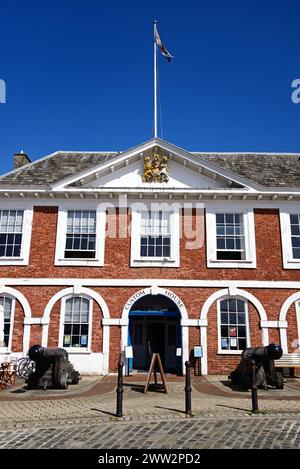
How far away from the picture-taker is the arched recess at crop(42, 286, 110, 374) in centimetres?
1513

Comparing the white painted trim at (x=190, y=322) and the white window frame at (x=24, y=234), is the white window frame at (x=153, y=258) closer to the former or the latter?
the white painted trim at (x=190, y=322)

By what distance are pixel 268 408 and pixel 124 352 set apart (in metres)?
7.01

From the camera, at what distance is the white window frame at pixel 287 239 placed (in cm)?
1598

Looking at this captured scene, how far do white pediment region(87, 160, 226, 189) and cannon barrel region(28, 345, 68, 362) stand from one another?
7.46 m

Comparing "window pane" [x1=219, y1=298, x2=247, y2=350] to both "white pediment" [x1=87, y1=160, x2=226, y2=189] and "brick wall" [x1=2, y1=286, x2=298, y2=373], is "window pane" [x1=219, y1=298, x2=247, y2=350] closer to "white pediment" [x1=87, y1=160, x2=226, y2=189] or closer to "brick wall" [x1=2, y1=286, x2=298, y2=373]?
"brick wall" [x1=2, y1=286, x2=298, y2=373]

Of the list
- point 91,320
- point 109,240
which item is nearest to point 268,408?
point 91,320

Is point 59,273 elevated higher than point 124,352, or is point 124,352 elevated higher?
point 59,273

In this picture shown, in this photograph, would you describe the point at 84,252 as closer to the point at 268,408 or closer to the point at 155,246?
the point at 155,246

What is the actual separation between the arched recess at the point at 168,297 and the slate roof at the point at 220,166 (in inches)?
228

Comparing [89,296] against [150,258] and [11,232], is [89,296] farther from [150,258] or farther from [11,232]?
[11,232]

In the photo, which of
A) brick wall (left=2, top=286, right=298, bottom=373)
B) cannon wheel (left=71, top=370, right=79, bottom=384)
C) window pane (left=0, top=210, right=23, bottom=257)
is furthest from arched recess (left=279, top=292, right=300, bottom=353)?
window pane (left=0, top=210, right=23, bottom=257)

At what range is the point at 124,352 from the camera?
14984mm
